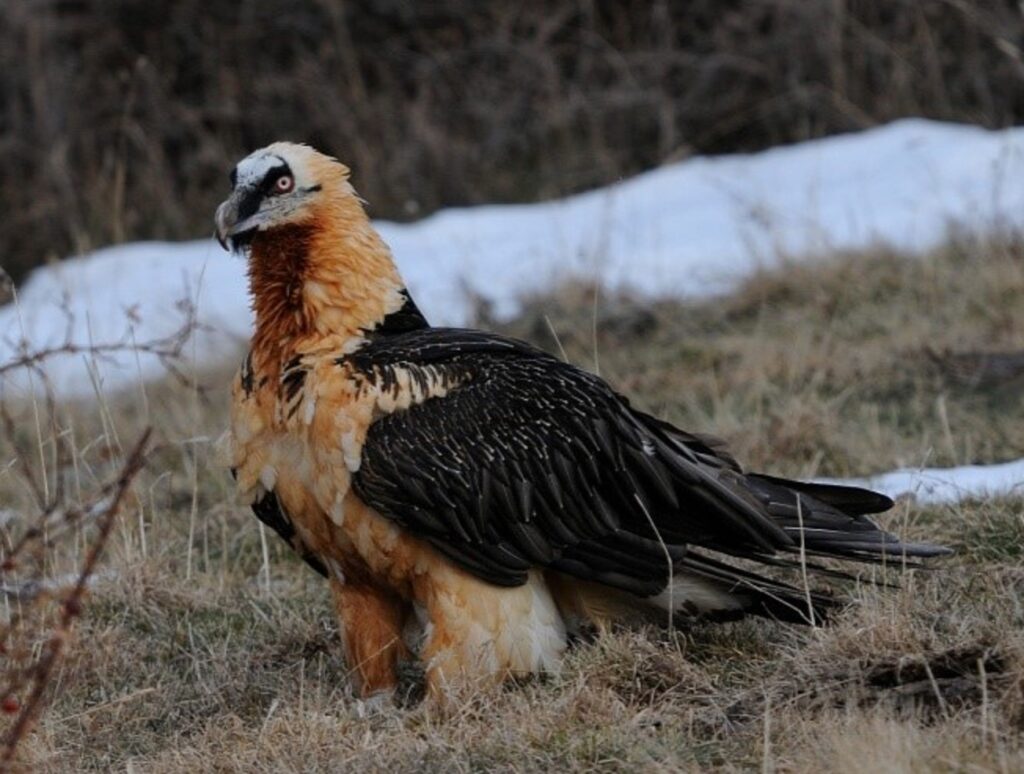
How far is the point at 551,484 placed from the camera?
5109 millimetres

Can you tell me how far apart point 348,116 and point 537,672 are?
32.0 ft

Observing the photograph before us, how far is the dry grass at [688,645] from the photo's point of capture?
436 cm

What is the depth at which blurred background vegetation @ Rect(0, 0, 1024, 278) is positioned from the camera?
44.9ft

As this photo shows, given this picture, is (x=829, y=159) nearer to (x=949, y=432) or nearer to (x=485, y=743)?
(x=949, y=432)

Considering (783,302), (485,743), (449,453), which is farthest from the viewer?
(783,302)

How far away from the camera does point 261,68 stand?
49.8ft

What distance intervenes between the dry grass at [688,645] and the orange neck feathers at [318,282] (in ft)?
3.03

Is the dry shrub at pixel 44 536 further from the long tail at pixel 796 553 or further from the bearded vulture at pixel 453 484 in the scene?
the long tail at pixel 796 553

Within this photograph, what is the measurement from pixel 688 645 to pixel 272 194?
161 cm

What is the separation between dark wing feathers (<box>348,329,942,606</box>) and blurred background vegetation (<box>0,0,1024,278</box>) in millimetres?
8064

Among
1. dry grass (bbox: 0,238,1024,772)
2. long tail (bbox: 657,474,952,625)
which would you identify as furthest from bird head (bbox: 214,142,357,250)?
long tail (bbox: 657,474,952,625)

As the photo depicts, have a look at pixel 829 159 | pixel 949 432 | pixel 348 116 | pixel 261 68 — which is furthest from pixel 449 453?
pixel 261 68

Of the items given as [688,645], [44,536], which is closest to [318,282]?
[688,645]

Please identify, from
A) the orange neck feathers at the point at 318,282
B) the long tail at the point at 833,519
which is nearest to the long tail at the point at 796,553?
the long tail at the point at 833,519
